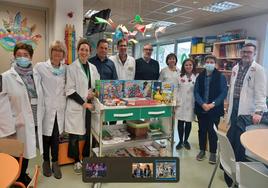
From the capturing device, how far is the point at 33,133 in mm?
2094

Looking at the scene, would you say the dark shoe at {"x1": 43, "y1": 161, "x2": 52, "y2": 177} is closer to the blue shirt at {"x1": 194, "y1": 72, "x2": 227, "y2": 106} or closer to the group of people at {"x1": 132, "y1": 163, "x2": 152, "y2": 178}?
the group of people at {"x1": 132, "y1": 163, "x2": 152, "y2": 178}

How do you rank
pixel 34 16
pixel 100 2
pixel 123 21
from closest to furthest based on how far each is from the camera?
pixel 34 16 → pixel 100 2 → pixel 123 21

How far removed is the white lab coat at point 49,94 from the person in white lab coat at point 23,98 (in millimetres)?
146

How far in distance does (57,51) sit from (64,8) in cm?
161

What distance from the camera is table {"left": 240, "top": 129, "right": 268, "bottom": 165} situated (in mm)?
1326

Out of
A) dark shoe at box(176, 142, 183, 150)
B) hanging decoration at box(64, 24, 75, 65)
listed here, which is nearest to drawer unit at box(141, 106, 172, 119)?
dark shoe at box(176, 142, 183, 150)

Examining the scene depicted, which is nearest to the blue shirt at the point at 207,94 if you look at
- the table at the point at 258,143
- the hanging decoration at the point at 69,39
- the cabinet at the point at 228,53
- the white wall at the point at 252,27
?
the table at the point at 258,143

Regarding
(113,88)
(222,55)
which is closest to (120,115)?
(113,88)

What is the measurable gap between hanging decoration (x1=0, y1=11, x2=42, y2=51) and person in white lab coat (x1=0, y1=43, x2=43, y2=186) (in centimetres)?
204

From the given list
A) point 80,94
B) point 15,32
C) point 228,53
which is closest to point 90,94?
point 80,94

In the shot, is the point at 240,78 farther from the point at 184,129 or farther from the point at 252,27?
the point at 252,27

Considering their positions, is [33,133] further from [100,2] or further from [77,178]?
[100,2]

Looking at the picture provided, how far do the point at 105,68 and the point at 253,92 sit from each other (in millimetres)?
1803

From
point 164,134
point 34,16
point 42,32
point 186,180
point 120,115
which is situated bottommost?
point 186,180
